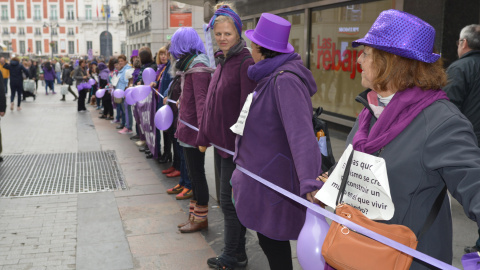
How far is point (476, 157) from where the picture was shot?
154 cm

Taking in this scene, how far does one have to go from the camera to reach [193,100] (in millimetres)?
4664

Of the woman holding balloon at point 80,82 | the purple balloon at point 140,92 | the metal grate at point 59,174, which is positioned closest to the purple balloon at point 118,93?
the metal grate at point 59,174

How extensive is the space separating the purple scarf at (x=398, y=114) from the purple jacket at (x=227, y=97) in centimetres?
174

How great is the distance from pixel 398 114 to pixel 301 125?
789mm

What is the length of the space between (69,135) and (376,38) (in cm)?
1041

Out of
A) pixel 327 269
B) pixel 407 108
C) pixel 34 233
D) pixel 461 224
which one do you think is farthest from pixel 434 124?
pixel 34 233

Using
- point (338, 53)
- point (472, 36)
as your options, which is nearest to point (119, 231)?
point (472, 36)

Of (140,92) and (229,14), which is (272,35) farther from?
(140,92)

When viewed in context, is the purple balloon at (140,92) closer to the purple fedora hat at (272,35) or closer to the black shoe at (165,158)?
the black shoe at (165,158)

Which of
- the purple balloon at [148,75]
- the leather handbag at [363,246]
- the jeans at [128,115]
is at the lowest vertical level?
the jeans at [128,115]

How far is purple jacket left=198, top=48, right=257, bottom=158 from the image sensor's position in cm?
351

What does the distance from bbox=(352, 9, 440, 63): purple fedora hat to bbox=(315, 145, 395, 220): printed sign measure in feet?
1.30

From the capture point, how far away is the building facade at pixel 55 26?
300ft

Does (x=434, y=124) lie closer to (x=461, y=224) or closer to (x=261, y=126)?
(x=261, y=126)
